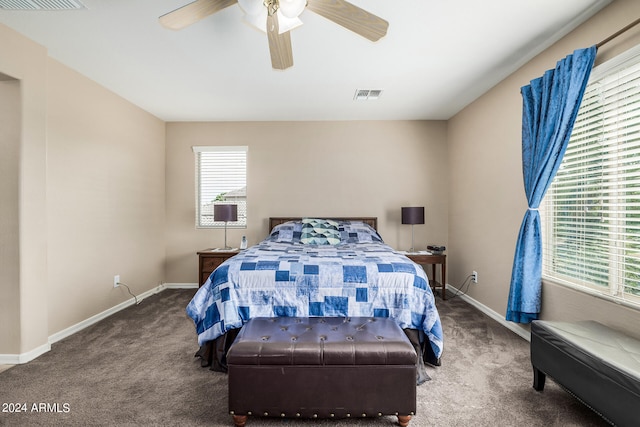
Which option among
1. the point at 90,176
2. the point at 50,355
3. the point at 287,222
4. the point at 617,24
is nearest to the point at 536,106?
the point at 617,24

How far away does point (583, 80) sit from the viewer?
6.77ft

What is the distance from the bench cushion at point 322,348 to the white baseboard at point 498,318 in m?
1.69

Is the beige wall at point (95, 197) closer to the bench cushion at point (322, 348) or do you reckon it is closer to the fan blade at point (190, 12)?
the fan blade at point (190, 12)

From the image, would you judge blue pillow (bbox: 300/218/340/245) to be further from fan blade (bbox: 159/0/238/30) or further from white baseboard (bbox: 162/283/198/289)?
fan blade (bbox: 159/0/238/30)

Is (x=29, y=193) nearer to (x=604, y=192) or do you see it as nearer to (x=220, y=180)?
(x=220, y=180)

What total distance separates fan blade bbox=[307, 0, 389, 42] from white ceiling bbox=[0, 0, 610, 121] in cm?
34

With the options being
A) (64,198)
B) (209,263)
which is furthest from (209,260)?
(64,198)

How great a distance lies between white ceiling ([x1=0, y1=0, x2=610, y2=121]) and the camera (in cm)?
203

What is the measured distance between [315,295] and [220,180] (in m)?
2.98

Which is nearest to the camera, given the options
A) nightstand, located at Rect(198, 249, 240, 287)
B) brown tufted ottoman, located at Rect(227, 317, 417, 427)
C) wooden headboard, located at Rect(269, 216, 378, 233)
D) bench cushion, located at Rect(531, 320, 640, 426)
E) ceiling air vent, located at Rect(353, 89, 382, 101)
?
bench cushion, located at Rect(531, 320, 640, 426)

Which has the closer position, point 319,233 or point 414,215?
point 319,233

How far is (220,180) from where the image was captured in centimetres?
448

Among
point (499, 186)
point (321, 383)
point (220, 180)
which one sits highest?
point (220, 180)

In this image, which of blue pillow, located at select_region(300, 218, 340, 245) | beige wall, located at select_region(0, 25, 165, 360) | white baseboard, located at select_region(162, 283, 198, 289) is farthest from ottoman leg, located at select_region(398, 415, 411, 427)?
white baseboard, located at select_region(162, 283, 198, 289)
